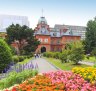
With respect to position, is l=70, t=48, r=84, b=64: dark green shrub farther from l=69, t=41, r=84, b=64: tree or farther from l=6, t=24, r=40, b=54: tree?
l=6, t=24, r=40, b=54: tree

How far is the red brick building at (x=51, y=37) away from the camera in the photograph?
104 m

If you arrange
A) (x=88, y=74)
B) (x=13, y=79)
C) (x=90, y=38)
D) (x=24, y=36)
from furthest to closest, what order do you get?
(x=90, y=38) < (x=24, y=36) < (x=88, y=74) < (x=13, y=79)

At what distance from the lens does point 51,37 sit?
109m

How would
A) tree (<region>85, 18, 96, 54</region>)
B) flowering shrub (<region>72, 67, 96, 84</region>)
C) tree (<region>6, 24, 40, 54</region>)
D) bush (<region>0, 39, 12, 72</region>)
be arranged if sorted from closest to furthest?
flowering shrub (<region>72, 67, 96, 84</region>) → bush (<region>0, 39, 12, 72</region>) → tree (<region>6, 24, 40, 54</region>) → tree (<region>85, 18, 96, 54</region>)

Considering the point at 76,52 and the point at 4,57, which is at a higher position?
the point at 76,52

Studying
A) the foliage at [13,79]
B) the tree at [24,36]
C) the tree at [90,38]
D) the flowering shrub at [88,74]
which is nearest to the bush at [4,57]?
the foliage at [13,79]

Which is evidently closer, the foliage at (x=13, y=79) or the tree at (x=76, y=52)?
the foliage at (x=13, y=79)

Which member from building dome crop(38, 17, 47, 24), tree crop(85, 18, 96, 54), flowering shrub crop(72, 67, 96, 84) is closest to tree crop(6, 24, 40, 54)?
tree crop(85, 18, 96, 54)

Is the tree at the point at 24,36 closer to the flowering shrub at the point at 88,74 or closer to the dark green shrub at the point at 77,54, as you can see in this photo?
the dark green shrub at the point at 77,54

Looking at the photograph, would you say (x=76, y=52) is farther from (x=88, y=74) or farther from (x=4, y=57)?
(x=88, y=74)

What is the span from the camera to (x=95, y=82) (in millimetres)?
11703

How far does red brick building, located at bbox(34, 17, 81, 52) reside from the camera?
343 feet

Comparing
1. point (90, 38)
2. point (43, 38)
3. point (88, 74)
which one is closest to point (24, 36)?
point (90, 38)

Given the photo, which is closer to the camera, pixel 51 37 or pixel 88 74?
pixel 88 74
